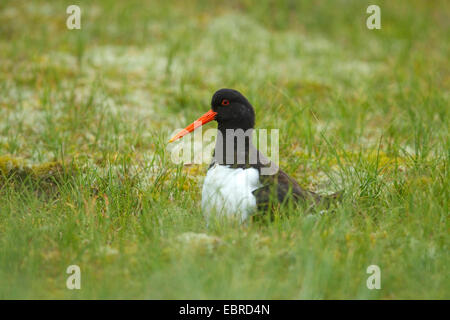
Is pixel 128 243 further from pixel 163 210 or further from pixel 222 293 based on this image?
pixel 222 293

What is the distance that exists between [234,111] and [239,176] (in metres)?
0.65

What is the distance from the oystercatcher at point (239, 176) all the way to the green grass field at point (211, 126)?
6.9 inches

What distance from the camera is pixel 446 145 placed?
520cm

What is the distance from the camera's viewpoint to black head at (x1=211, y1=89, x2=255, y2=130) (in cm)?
475

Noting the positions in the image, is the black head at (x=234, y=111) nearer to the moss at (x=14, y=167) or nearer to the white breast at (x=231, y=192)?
the white breast at (x=231, y=192)

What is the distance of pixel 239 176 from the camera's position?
4.43 metres

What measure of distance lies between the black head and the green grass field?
738 mm

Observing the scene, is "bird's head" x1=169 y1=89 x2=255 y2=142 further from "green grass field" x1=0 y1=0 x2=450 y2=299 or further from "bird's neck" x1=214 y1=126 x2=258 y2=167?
"green grass field" x1=0 y1=0 x2=450 y2=299

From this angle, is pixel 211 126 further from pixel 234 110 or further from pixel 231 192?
pixel 231 192

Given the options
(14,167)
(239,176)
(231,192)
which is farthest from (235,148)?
(14,167)

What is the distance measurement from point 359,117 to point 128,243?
12.1 feet

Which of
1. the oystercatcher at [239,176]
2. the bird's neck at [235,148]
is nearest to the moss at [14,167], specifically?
the oystercatcher at [239,176]

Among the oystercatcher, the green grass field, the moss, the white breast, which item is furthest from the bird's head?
the moss

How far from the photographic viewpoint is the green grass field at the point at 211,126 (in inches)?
142
